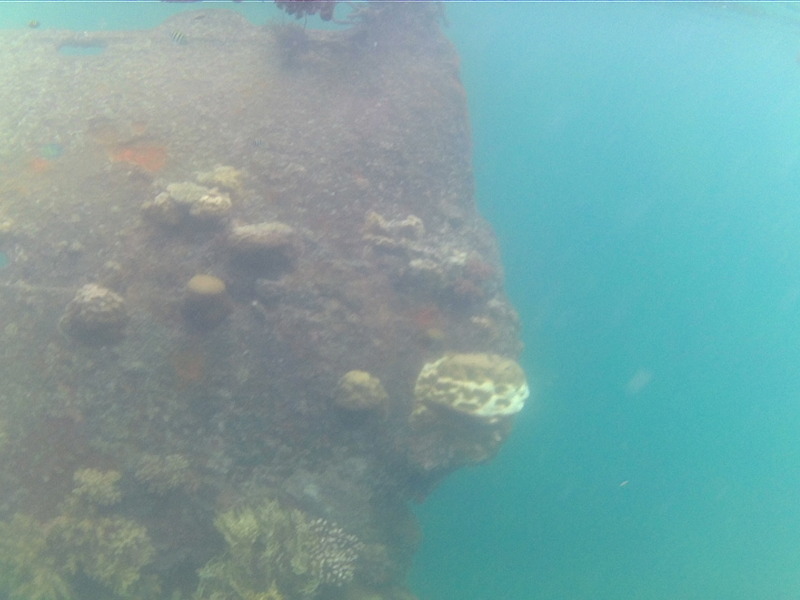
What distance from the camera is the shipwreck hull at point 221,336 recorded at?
23.5 feet

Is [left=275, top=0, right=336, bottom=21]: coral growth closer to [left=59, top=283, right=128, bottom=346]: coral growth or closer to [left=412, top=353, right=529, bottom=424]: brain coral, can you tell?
[left=59, top=283, right=128, bottom=346]: coral growth

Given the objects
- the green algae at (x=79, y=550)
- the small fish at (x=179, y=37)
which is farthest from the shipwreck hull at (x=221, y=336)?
the small fish at (x=179, y=37)

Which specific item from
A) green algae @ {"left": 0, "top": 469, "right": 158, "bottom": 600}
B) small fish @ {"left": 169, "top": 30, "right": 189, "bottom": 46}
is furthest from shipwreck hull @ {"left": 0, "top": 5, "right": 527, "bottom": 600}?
small fish @ {"left": 169, "top": 30, "right": 189, "bottom": 46}

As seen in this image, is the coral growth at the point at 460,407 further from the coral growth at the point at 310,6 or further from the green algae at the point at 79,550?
the coral growth at the point at 310,6

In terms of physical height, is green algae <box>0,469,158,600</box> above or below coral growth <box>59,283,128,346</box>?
below

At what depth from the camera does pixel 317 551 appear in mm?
7609

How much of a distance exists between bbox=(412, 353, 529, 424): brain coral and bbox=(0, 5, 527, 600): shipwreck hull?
7cm

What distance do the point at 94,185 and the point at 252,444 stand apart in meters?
6.41

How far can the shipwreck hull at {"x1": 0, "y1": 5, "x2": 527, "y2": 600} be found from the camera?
281 inches

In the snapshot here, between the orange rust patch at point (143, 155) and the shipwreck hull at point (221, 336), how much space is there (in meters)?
0.07

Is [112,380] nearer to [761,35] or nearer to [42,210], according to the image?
[42,210]

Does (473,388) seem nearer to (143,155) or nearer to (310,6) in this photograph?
(143,155)

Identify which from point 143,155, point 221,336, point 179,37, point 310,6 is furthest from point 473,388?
point 179,37

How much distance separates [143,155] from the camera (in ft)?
34.7
